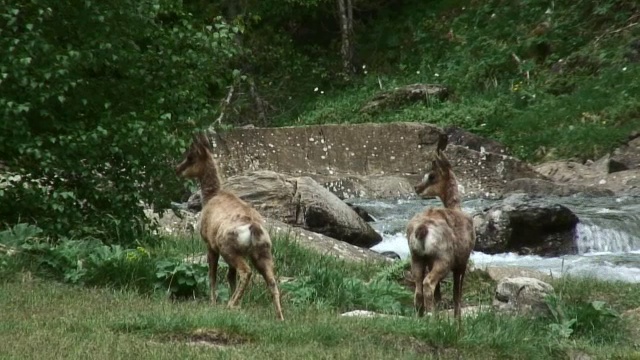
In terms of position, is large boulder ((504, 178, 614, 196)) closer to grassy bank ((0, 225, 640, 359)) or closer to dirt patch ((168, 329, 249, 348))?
grassy bank ((0, 225, 640, 359))

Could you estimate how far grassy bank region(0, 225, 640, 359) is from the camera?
7699mm

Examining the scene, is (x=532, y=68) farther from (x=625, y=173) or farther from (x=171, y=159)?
(x=171, y=159)

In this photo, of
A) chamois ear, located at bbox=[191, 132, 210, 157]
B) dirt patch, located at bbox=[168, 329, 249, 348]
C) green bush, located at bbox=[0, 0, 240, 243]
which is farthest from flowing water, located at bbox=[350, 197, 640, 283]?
dirt patch, located at bbox=[168, 329, 249, 348]

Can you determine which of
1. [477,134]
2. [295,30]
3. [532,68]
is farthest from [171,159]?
[295,30]

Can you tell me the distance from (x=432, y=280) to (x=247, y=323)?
1832 mm

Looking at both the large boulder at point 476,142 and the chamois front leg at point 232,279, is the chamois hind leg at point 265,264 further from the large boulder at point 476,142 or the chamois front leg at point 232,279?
the large boulder at point 476,142

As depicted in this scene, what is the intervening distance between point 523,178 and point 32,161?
1463cm

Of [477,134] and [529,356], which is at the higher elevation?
[477,134]

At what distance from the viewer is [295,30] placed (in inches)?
1741

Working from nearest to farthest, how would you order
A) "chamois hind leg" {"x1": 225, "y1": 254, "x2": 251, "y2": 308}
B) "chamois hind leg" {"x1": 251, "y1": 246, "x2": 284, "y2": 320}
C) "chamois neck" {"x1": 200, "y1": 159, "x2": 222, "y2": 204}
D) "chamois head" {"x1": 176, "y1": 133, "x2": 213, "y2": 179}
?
"chamois hind leg" {"x1": 251, "y1": 246, "x2": 284, "y2": 320}
"chamois hind leg" {"x1": 225, "y1": 254, "x2": 251, "y2": 308}
"chamois neck" {"x1": 200, "y1": 159, "x2": 222, "y2": 204}
"chamois head" {"x1": 176, "y1": 133, "x2": 213, "y2": 179}

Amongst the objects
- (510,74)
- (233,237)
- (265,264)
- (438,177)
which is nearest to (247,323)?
(265,264)

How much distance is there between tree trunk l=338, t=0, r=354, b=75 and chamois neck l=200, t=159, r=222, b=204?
2871 centimetres

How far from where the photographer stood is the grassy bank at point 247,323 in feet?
25.3

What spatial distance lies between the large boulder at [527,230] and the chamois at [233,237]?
27.0ft
